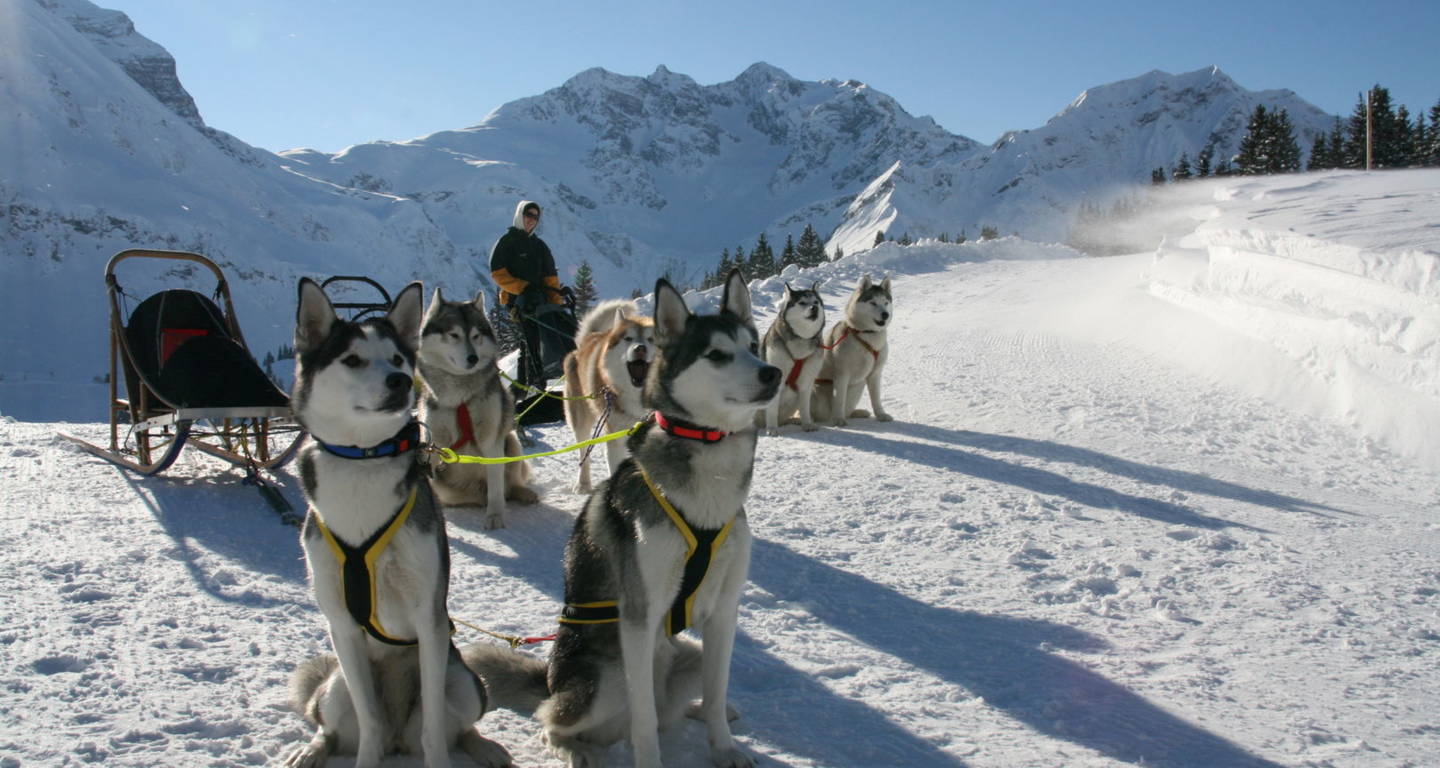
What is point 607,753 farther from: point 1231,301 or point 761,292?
point 761,292

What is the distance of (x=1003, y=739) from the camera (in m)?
2.98

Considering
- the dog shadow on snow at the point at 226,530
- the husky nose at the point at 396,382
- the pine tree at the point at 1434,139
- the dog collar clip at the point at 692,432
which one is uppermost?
the pine tree at the point at 1434,139

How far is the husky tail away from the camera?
3.18m

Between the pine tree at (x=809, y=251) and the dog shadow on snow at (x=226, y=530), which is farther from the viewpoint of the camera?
the pine tree at (x=809, y=251)

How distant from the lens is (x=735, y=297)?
3.23 meters

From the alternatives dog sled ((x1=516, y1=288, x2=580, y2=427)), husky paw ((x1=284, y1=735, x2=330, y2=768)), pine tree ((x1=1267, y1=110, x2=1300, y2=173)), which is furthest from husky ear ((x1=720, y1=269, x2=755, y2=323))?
pine tree ((x1=1267, y1=110, x2=1300, y2=173))

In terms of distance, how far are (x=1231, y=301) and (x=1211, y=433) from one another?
4.50 metres

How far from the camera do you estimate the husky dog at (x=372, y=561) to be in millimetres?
2646

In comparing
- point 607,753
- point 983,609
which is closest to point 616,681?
point 607,753

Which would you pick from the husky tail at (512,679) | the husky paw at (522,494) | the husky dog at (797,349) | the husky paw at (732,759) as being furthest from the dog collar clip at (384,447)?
the husky dog at (797,349)

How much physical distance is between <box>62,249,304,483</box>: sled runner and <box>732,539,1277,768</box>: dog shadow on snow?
4488mm

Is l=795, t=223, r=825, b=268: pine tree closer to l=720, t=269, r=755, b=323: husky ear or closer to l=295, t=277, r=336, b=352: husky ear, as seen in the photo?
l=720, t=269, r=755, b=323: husky ear

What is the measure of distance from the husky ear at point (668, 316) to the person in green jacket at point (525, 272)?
6.20 m

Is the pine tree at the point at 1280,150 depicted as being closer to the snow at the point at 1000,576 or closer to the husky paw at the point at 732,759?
the snow at the point at 1000,576
